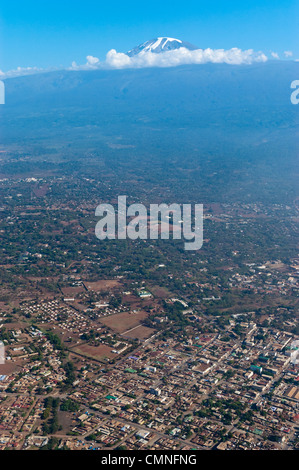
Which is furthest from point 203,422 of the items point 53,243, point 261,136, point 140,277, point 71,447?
point 261,136

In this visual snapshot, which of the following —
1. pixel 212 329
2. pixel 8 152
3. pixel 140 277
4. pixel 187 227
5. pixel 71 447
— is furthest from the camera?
pixel 8 152

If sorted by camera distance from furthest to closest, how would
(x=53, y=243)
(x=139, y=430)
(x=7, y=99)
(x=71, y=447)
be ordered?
(x=7, y=99)
(x=53, y=243)
(x=139, y=430)
(x=71, y=447)

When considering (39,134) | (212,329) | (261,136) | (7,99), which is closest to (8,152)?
(39,134)

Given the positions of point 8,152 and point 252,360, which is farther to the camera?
point 8,152

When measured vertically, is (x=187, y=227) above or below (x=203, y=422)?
above

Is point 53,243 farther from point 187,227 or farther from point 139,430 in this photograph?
point 139,430
